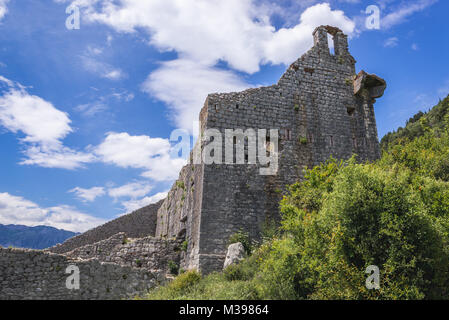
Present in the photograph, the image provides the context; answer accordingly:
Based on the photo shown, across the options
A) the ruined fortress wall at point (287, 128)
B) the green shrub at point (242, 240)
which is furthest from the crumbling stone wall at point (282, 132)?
the green shrub at point (242, 240)

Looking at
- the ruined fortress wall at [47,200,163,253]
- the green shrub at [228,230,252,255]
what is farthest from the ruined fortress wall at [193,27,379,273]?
the ruined fortress wall at [47,200,163,253]

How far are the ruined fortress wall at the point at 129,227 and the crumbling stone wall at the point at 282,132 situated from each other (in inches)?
572

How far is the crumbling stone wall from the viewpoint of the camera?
13572mm

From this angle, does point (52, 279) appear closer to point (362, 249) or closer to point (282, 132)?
point (362, 249)

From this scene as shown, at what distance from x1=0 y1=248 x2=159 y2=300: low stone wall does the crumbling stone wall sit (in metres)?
2.81

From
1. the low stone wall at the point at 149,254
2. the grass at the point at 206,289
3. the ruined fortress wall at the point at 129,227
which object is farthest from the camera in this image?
the ruined fortress wall at the point at 129,227

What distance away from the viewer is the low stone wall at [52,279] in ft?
38.5

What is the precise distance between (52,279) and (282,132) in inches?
414

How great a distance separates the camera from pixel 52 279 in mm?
11930

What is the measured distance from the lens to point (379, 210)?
26.2 feet

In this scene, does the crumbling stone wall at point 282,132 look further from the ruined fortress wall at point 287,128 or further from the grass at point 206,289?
the grass at point 206,289

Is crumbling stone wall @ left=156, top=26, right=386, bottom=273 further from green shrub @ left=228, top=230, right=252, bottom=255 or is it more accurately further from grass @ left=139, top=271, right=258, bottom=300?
grass @ left=139, top=271, right=258, bottom=300

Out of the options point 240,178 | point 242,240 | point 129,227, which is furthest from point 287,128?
point 129,227
